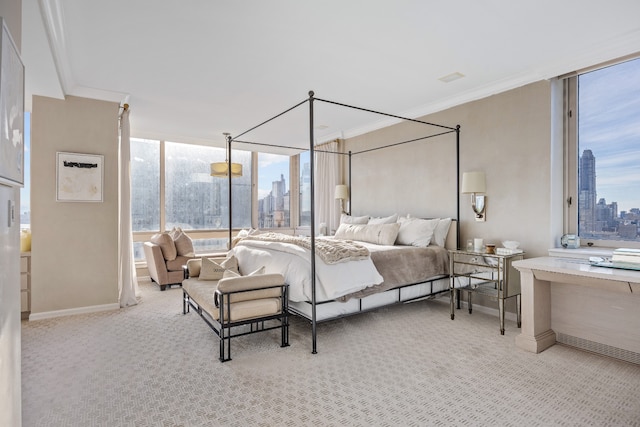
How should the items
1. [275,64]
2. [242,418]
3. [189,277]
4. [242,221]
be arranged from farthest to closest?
1. [242,221]
2. [189,277]
3. [275,64]
4. [242,418]

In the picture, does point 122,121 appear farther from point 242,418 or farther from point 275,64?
point 242,418

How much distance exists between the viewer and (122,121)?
4574 millimetres

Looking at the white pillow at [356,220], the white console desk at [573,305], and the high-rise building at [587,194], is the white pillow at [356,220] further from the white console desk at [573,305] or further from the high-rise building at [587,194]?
the high-rise building at [587,194]

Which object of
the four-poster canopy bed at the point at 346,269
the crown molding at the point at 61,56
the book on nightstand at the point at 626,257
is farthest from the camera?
the four-poster canopy bed at the point at 346,269

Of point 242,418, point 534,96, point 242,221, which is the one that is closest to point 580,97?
point 534,96

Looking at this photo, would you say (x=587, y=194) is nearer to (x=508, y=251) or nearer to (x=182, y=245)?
(x=508, y=251)

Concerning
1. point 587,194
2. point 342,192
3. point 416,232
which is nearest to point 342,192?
point 342,192

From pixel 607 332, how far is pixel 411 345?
161 centimetres

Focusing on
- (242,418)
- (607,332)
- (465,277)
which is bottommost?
(242,418)

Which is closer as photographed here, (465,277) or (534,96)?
(534,96)

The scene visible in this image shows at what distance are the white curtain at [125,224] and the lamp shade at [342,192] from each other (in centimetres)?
324

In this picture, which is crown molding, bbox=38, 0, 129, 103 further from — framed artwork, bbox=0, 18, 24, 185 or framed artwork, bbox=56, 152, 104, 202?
framed artwork, bbox=0, 18, 24, 185

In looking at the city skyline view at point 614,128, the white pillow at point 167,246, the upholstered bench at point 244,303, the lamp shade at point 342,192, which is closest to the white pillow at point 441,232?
the city skyline view at point 614,128

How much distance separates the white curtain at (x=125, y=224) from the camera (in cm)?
444
